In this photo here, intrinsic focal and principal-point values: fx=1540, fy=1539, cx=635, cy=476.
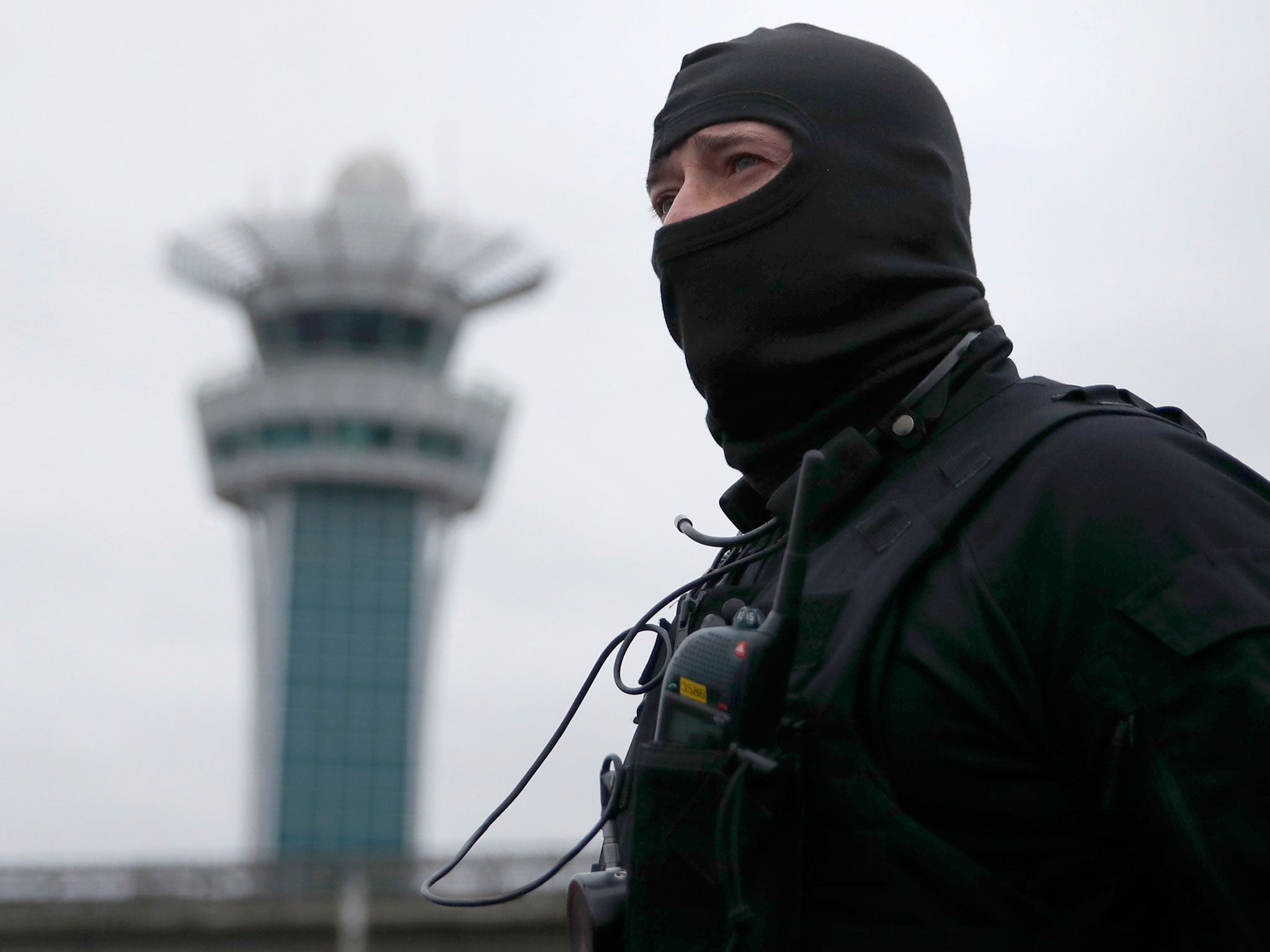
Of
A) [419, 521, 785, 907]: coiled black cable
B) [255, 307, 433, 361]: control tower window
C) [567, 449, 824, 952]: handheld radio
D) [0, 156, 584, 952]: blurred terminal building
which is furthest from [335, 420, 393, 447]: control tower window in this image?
[567, 449, 824, 952]: handheld radio

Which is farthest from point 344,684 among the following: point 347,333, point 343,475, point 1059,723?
point 1059,723

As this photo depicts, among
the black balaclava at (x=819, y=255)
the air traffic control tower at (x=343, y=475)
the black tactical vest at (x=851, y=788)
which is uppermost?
the air traffic control tower at (x=343, y=475)

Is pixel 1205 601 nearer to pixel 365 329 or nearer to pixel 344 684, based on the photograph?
pixel 344 684

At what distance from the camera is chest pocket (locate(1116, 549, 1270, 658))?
1.71 m

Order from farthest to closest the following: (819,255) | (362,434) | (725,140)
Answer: (362,434)
(725,140)
(819,255)

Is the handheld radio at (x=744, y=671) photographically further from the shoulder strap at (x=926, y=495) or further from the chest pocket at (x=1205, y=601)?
the chest pocket at (x=1205, y=601)

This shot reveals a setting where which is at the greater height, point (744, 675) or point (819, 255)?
point (819, 255)

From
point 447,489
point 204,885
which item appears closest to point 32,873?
point 204,885

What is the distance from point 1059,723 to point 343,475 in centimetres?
4165

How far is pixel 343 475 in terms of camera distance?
42.6 m

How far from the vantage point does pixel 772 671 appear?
75.5 inches

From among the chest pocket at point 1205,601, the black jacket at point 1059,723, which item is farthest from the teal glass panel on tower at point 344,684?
the chest pocket at point 1205,601

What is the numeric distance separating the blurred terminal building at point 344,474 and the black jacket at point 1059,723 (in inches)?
1603

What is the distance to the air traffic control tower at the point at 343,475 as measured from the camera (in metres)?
41.8
